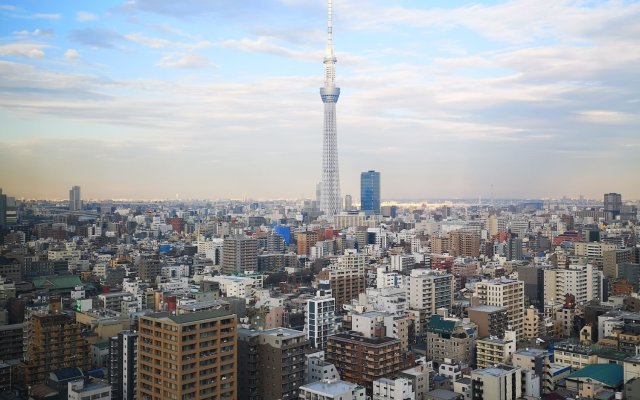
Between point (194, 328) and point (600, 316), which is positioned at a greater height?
point (194, 328)

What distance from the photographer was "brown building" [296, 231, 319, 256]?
63.4 feet

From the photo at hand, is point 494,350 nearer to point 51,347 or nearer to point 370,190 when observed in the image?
point 51,347

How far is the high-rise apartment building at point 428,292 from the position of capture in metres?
9.43

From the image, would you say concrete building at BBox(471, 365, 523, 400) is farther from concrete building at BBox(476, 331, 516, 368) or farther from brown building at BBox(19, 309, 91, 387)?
brown building at BBox(19, 309, 91, 387)

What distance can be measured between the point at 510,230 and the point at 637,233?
6731 mm

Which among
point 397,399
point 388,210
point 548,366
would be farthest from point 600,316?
point 388,210

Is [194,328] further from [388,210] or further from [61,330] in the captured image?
[388,210]

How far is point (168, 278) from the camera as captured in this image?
12.4 meters

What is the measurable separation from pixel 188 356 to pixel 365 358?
2.16m

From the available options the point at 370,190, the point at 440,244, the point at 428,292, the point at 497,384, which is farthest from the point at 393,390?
the point at 370,190

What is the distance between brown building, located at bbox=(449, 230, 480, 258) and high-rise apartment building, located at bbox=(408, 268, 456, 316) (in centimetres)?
825

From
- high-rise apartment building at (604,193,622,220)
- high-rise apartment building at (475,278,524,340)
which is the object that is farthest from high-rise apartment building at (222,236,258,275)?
high-rise apartment building at (604,193,622,220)

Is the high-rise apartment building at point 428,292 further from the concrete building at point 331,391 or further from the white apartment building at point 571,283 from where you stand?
the concrete building at point 331,391

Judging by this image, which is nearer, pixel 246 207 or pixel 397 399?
pixel 397 399
